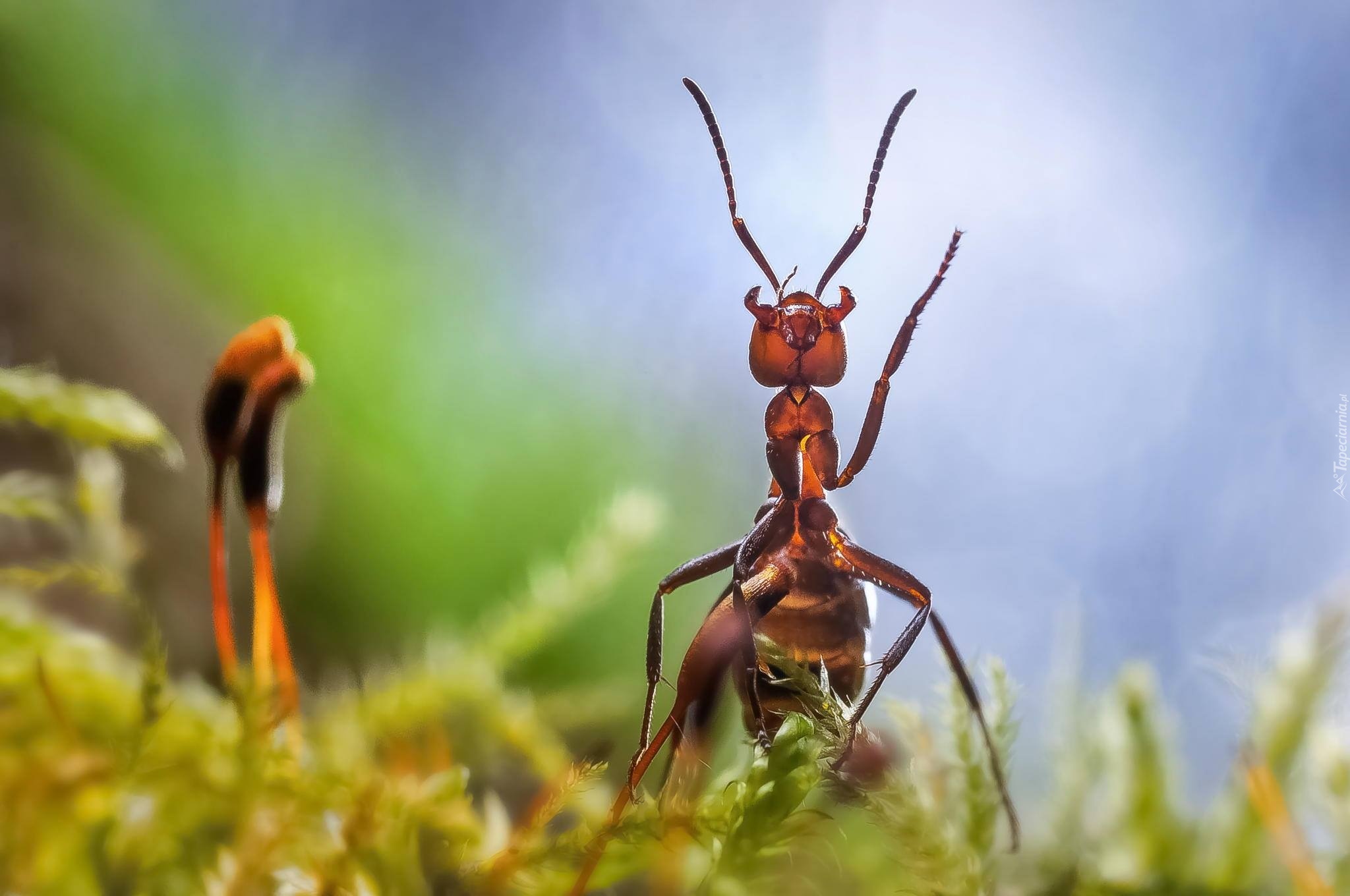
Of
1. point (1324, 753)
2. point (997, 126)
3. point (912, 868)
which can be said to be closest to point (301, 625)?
point (912, 868)

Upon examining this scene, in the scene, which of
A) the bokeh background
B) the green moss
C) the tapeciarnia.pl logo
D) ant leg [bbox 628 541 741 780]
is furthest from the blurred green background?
the tapeciarnia.pl logo

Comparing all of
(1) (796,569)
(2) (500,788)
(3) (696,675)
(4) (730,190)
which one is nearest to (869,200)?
(4) (730,190)

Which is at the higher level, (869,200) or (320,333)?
(320,333)

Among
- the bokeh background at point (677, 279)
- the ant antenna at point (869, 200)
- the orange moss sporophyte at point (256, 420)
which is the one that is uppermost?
the bokeh background at point (677, 279)

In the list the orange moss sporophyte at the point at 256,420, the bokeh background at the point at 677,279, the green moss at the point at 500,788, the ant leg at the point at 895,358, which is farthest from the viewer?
the bokeh background at the point at 677,279

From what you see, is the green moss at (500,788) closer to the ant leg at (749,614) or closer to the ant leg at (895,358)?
the ant leg at (749,614)

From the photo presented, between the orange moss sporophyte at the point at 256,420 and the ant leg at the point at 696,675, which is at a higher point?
the orange moss sporophyte at the point at 256,420

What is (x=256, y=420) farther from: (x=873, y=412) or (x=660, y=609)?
(x=873, y=412)

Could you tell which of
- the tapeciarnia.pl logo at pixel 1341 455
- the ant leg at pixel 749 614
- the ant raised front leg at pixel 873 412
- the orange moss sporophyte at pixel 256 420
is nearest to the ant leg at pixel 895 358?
the ant raised front leg at pixel 873 412
